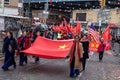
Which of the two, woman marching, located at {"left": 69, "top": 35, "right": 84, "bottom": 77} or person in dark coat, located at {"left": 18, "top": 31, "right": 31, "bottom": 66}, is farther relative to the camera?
person in dark coat, located at {"left": 18, "top": 31, "right": 31, "bottom": 66}

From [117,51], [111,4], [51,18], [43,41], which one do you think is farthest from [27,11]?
[43,41]

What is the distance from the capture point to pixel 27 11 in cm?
9000

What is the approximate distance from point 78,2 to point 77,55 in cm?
7128

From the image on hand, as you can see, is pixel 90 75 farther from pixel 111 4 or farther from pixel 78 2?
pixel 78 2

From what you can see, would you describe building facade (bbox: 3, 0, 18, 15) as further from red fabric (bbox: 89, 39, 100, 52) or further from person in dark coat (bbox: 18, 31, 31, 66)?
person in dark coat (bbox: 18, 31, 31, 66)

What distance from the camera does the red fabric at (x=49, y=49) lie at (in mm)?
16266

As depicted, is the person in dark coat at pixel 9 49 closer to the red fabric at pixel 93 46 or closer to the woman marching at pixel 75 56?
→ the woman marching at pixel 75 56

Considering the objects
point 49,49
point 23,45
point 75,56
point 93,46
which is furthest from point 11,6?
point 75,56

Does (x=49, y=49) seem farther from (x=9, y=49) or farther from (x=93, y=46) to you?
(x=93, y=46)

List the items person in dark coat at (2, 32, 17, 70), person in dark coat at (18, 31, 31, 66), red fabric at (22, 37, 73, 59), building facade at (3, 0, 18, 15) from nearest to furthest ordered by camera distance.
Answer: person in dark coat at (2, 32, 17, 70)
red fabric at (22, 37, 73, 59)
person in dark coat at (18, 31, 31, 66)
building facade at (3, 0, 18, 15)

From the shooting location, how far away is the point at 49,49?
1702 centimetres

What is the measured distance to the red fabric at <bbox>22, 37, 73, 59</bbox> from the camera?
640 inches

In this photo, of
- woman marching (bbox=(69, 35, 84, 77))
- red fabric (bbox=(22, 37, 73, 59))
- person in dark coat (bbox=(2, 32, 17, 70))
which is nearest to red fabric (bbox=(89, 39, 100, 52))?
red fabric (bbox=(22, 37, 73, 59))

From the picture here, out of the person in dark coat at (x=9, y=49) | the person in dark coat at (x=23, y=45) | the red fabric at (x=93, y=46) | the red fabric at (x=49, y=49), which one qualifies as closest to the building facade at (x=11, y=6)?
the red fabric at (x=93, y=46)
